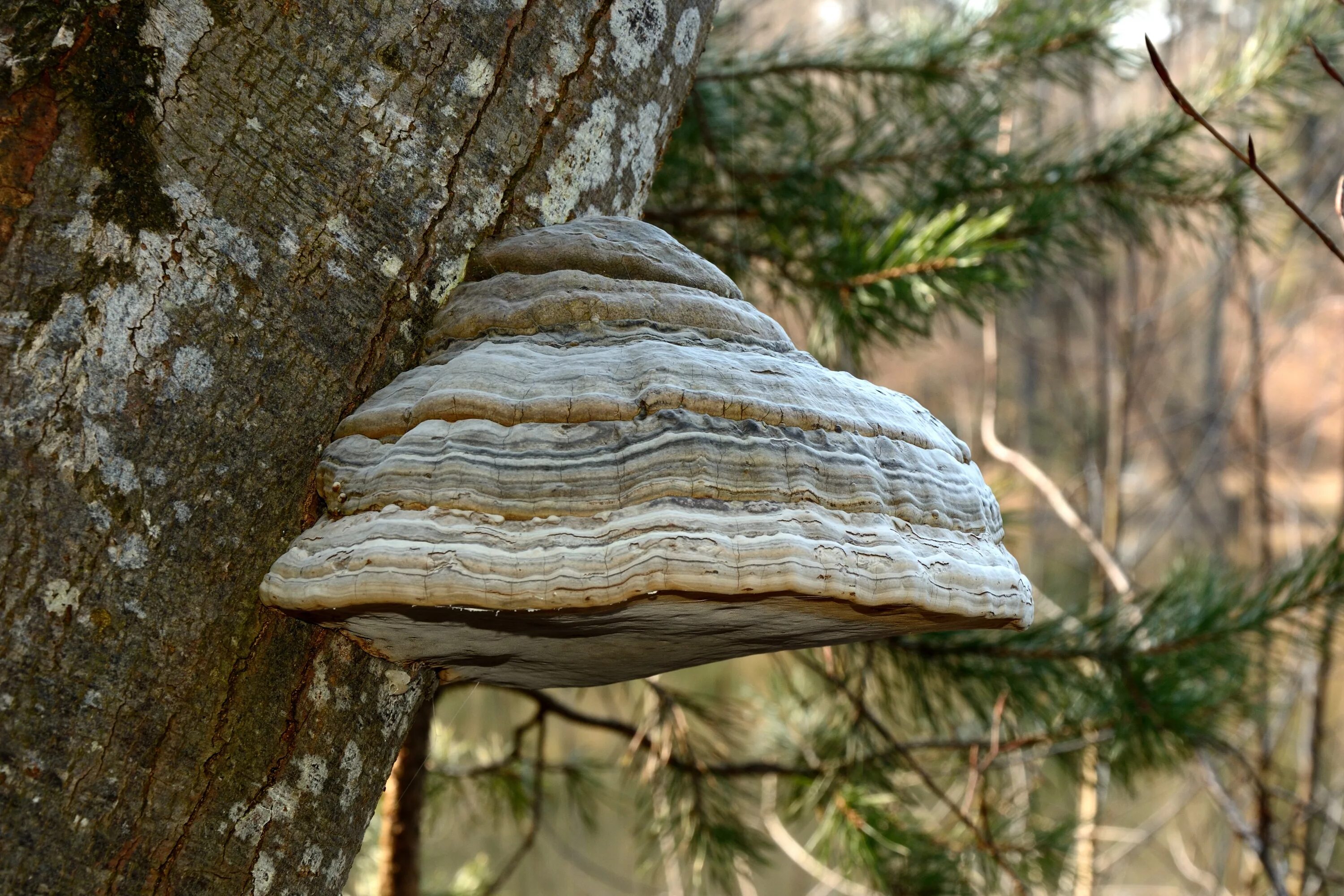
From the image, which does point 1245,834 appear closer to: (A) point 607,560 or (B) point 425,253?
(A) point 607,560

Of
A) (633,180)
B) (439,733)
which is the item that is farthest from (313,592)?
(439,733)

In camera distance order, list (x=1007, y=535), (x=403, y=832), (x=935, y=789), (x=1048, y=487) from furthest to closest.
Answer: (x=1048, y=487)
(x=1007, y=535)
(x=403, y=832)
(x=935, y=789)

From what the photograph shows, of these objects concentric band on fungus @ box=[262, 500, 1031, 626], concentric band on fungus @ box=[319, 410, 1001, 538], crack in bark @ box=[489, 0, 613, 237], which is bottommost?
concentric band on fungus @ box=[262, 500, 1031, 626]

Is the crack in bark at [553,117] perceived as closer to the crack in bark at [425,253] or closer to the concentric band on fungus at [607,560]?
the crack in bark at [425,253]

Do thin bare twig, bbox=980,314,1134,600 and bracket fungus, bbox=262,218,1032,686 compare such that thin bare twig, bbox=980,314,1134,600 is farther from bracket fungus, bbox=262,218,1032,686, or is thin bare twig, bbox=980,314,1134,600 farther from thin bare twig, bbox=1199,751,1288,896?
bracket fungus, bbox=262,218,1032,686

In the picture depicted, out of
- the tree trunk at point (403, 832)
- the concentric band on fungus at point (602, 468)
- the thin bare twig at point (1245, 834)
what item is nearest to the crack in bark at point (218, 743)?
the concentric band on fungus at point (602, 468)

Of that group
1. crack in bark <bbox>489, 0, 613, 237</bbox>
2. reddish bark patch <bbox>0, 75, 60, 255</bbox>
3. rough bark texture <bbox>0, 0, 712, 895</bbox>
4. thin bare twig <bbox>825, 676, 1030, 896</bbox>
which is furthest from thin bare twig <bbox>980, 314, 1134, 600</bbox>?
reddish bark patch <bbox>0, 75, 60, 255</bbox>

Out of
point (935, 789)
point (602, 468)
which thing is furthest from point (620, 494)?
point (935, 789)

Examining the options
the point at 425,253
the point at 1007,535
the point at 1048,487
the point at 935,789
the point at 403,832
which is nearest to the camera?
the point at 425,253
